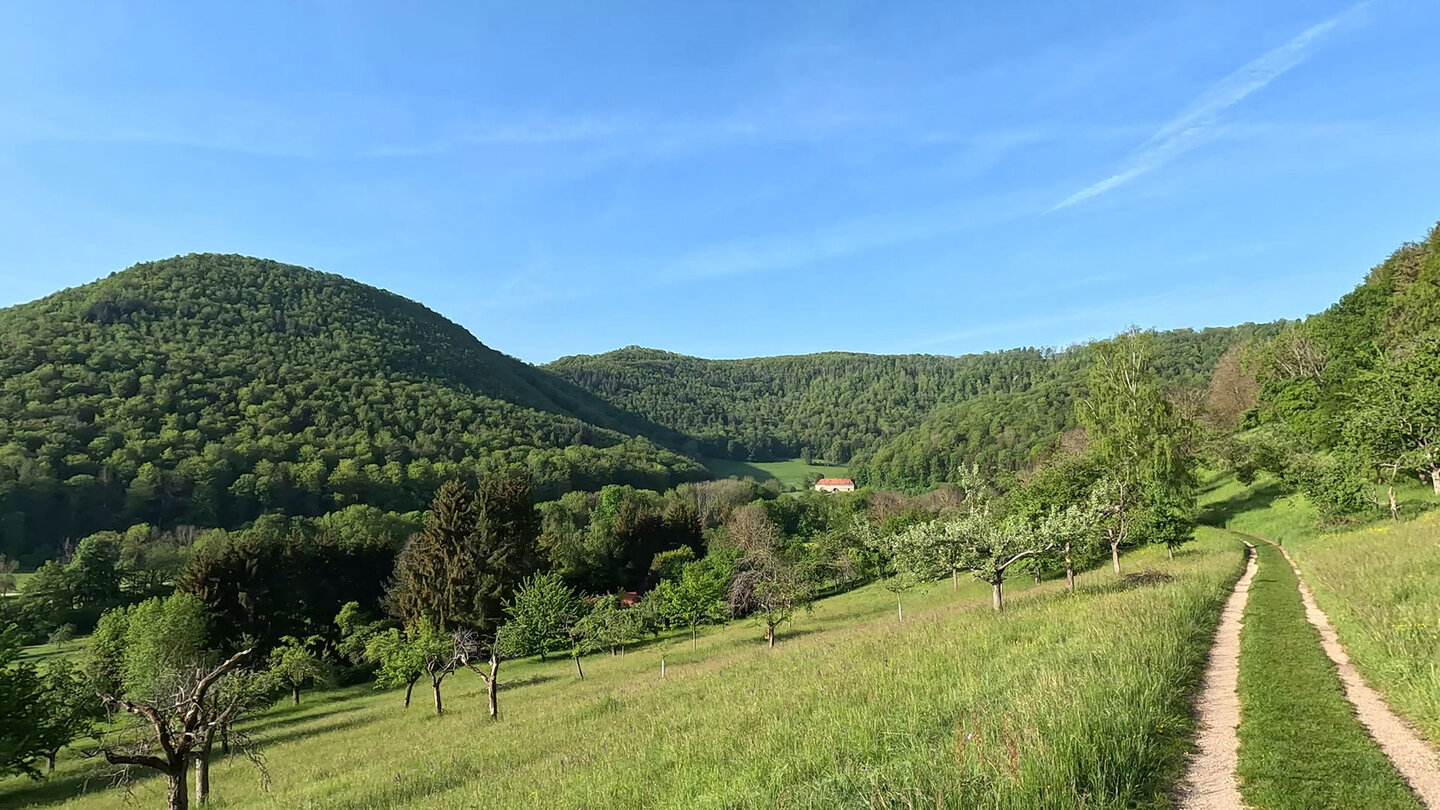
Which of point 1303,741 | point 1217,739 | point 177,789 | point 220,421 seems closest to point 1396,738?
point 1303,741

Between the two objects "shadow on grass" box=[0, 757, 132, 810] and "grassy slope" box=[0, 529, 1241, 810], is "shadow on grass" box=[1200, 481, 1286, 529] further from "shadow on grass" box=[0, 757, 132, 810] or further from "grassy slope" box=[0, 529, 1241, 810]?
"shadow on grass" box=[0, 757, 132, 810]

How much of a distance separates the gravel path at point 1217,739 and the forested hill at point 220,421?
126 m

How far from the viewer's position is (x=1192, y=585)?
18.1 metres

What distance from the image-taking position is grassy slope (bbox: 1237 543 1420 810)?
216 inches

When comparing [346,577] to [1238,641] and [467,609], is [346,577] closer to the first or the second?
[467,609]

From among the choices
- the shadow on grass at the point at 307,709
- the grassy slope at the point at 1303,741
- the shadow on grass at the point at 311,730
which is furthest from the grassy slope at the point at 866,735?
the shadow on grass at the point at 307,709

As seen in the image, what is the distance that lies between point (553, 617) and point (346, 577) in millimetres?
34053

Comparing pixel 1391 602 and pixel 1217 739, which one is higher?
pixel 1217 739

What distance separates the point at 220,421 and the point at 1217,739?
15432cm

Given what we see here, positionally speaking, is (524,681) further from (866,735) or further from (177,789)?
→ (866,735)

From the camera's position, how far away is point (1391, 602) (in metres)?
12.3

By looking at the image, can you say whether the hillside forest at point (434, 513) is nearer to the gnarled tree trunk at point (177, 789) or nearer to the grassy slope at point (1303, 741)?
the gnarled tree trunk at point (177, 789)

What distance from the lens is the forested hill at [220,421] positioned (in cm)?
9794

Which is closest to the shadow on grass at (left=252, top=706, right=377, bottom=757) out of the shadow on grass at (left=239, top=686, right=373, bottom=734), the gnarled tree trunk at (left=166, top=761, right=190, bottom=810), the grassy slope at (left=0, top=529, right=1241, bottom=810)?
the shadow on grass at (left=239, top=686, right=373, bottom=734)
